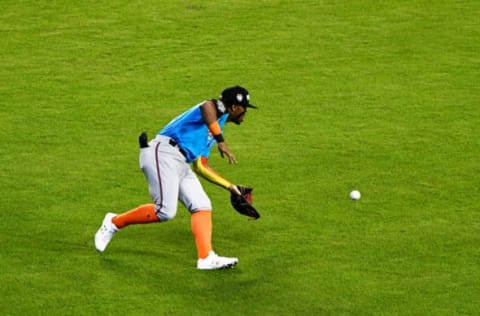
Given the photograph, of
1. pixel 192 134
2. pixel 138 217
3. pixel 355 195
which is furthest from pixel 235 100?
pixel 355 195

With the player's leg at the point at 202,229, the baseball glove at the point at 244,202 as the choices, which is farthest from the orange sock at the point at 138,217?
the baseball glove at the point at 244,202

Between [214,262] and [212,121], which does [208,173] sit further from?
[214,262]

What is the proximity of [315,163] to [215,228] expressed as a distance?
8.30 ft

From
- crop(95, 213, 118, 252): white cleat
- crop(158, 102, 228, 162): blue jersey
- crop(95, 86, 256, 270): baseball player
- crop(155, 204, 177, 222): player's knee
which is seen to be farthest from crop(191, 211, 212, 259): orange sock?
crop(95, 213, 118, 252): white cleat

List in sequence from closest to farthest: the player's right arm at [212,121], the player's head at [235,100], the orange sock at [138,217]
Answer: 1. the player's right arm at [212,121]
2. the player's head at [235,100]
3. the orange sock at [138,217]

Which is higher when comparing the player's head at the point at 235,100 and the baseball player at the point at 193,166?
the player's head at the point at 235,100

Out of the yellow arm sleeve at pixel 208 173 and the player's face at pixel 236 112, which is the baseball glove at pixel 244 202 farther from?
the player's face at pixel 236 112

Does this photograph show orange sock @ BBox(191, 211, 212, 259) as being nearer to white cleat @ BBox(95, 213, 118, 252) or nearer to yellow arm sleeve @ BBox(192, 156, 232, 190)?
yellow arm sleeve @ BBox(192, 156, 232, 190)

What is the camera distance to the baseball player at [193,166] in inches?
498

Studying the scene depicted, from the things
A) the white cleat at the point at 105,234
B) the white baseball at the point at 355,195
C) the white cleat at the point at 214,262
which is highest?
the white baseball at the point at 355,195

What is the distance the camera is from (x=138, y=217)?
13.0m

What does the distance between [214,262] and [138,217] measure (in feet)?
3.27

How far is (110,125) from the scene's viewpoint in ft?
57.6

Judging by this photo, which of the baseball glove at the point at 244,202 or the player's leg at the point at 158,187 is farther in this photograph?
the baseball glove at the point at 244,202
